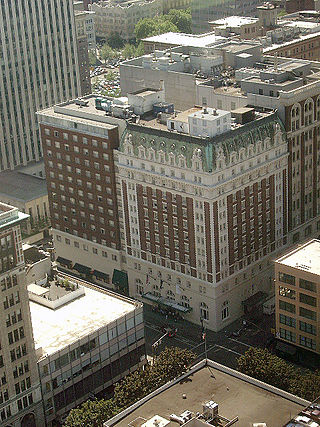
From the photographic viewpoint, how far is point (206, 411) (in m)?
155

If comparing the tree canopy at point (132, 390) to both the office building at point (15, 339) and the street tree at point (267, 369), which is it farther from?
the office building at point (15, 339)

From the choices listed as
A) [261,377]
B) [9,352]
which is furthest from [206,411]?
[9,352]

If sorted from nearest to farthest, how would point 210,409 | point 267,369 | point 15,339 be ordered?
1. point 210,409
2. point 15,339
3. point 267,369

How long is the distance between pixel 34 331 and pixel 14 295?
957 inches

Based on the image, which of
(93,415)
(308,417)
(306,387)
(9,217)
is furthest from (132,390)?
(308,417)

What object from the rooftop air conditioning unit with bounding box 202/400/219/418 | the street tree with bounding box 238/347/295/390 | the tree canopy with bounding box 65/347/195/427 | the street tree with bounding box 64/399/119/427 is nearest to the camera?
the rooftop air conditioning unit with bounding box 202/400/219/418

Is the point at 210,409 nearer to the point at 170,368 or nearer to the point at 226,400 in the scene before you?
the point at 226,400

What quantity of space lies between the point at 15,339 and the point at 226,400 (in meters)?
46.5

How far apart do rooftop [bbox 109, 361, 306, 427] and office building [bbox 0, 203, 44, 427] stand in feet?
104

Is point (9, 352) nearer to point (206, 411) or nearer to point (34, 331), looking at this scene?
point (34, 331)

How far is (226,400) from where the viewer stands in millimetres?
161500

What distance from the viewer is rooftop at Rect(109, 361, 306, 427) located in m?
157

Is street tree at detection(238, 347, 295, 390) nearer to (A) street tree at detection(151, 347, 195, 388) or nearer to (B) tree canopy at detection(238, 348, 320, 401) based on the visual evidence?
(B) tree canopy at detection(238, 348, 320, 401)

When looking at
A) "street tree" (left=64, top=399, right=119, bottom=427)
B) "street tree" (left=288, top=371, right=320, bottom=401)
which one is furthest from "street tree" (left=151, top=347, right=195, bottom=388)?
"street tree" (left=288, top=371, right=320, bottom=401)
